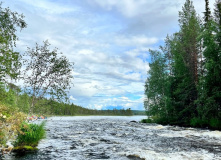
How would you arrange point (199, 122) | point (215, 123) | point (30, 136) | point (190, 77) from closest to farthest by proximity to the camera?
point (30, 136)
point (215, 123)
point (199, 122)
point (190, 77)

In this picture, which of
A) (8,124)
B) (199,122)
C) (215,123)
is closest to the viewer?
(8,124)

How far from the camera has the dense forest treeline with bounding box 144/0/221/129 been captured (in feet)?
101

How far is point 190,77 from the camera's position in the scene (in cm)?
3941

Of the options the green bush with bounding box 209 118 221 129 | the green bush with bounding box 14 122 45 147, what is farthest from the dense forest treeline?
the green bush with bounding box 14 122 45 147

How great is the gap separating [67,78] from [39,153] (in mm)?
6270

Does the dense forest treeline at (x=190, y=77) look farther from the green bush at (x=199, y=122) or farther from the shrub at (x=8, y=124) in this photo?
the shrub at (x=8, y=124)

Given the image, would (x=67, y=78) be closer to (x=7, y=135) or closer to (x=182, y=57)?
(x=7, y=135)

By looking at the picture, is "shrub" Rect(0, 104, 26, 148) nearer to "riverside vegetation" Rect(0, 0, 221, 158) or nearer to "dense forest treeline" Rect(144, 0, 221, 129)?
"riverside vegetation" Rect(0, 0, 221, 158)

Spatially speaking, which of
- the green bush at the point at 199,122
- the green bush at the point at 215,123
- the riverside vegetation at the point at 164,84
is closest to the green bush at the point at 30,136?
the riverside vegetation at the point at 164,84

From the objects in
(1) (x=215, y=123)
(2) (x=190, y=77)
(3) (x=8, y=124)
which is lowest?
(3) (x=8, y=124)

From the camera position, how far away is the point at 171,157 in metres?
12.1

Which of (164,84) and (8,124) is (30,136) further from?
(164,84)

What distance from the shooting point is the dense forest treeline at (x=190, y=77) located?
30.7m

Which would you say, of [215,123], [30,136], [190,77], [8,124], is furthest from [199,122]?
[8,124]
